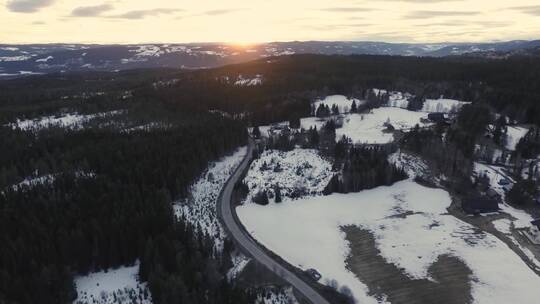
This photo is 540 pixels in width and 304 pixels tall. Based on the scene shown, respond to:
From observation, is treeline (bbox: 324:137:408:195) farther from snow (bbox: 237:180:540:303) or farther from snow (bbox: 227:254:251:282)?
snow (bbox: 227:254:251:282)

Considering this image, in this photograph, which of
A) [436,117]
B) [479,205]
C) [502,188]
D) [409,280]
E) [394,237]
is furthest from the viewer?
[436,117]

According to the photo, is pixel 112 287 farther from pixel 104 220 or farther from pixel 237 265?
pixel 237 265

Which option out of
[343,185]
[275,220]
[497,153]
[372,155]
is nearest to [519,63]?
[497,153]

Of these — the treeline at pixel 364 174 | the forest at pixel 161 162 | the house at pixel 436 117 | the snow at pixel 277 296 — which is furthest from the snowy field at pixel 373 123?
the snow at pixel 277 296

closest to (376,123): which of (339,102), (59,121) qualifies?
(339,102)

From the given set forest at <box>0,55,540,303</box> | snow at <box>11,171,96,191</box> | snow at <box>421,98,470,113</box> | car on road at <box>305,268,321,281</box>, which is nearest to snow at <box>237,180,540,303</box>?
Result: car on road at <box>305,268,321,281</box>

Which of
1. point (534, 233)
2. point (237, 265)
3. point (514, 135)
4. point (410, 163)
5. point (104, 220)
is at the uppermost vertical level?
point (514, 135)
